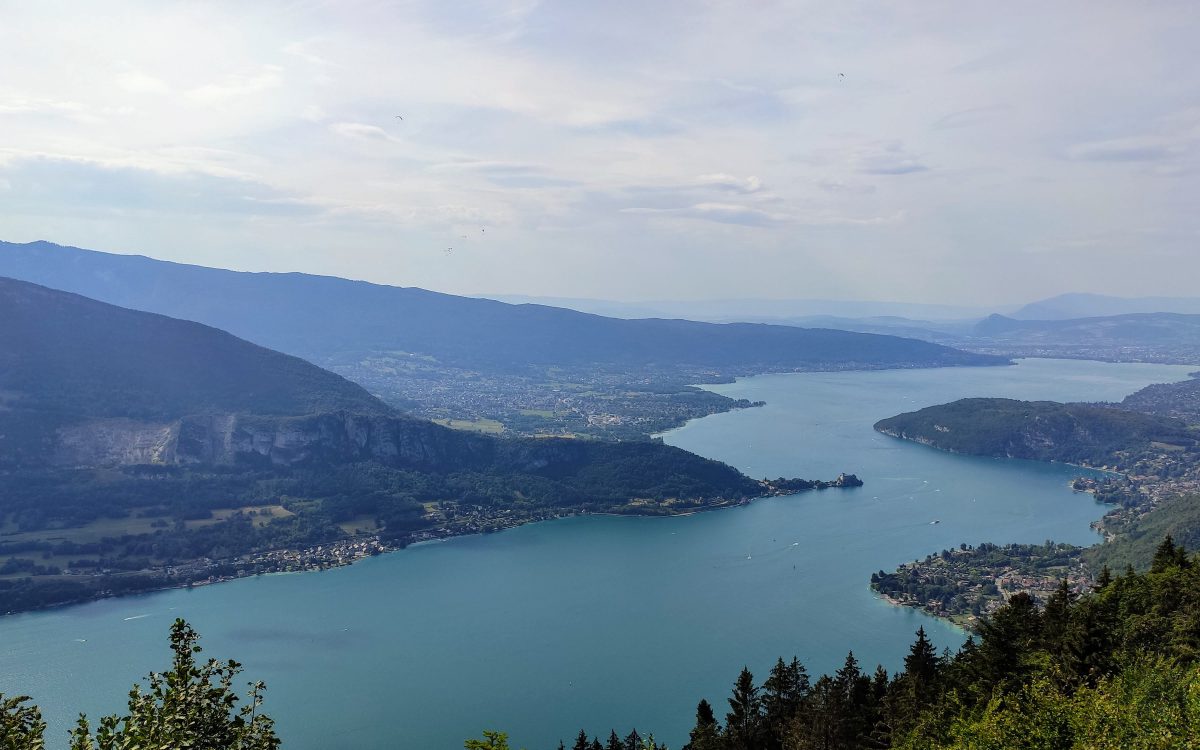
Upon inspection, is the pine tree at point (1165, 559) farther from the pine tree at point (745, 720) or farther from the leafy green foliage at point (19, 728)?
the leafy green foliage at point (19, 728)

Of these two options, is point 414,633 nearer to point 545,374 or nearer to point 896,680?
point 896,680

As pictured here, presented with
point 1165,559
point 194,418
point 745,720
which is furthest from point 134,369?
point 1165,559

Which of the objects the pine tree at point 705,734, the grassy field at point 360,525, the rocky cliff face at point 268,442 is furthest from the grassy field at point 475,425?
the pine tree at point 705,734

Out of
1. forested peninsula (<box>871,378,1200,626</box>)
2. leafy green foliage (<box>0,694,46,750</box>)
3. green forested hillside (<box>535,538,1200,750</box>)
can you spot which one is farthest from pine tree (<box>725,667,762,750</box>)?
forested peninsula (<box>871,378,1200,626</box>)

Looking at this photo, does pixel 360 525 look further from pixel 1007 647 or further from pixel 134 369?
pixel 1007 647

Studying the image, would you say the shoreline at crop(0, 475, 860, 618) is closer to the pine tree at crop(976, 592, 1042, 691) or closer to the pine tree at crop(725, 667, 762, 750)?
the pine tree at crop(725, 667, 762, 750)

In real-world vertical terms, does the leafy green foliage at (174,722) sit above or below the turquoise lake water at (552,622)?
above

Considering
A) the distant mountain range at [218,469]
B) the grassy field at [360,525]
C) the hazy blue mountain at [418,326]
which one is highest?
the hazy blue mountain at [418,326]
